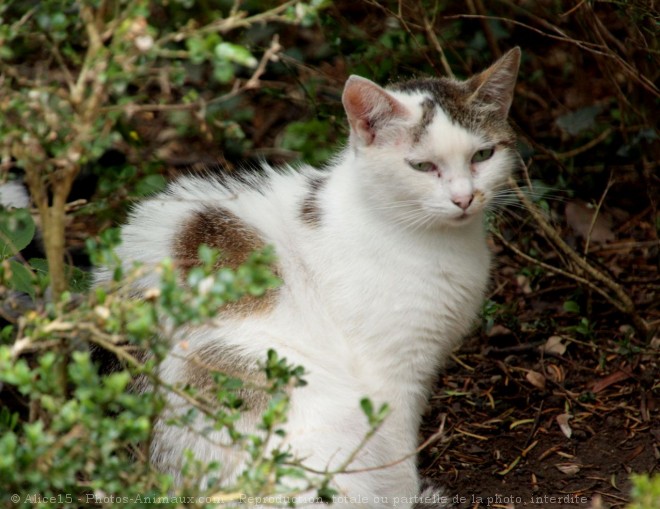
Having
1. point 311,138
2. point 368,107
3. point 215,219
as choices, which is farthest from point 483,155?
point 311,138

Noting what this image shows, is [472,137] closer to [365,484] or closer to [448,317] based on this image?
[448,317]

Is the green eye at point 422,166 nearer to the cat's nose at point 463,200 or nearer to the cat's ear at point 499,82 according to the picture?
the cat's nose at point 463,200

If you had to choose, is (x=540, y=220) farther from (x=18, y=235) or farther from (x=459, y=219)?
(x=18, y=235)

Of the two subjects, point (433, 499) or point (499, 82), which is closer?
point (433, 499)

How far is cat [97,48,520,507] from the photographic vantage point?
2.80 metres

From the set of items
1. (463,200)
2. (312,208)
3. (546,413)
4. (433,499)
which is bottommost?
(546,413)

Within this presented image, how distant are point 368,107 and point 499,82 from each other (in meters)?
0.53

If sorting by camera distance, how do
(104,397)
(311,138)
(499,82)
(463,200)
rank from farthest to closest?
(311,138), (499,82), (463,200), (104,397)

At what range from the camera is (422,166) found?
9.62ft

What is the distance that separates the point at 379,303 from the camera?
2.97 meters

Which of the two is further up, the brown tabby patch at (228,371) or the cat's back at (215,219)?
the cat's back at (215,219)

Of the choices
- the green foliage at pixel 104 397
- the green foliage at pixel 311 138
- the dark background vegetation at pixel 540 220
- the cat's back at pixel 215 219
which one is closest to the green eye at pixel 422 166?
the cat's back at pixel 215 219

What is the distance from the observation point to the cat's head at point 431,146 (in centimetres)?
289

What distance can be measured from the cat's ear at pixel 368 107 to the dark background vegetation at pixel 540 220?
0.37 metres
